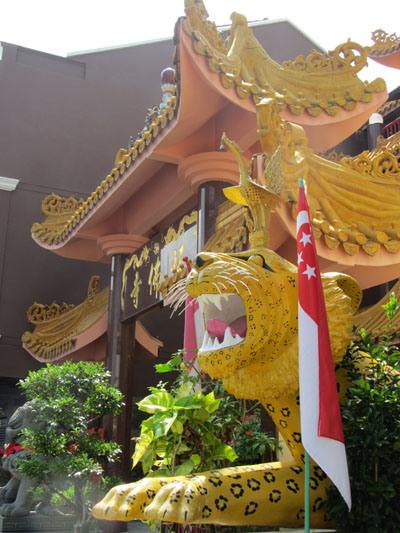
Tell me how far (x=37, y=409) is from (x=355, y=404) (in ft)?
11.9

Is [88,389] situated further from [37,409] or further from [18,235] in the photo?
[18,235]

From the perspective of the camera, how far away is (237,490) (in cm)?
250

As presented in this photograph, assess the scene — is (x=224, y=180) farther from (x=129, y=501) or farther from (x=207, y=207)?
(x=129, y=501)

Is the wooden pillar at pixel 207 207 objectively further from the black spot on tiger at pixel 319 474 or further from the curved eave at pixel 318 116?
the black spot on tiger at pixel 319 474

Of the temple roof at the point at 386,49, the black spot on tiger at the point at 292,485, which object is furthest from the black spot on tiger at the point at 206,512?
the temple roof at the point at 386,49

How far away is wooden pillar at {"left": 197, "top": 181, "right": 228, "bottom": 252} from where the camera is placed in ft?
18.1

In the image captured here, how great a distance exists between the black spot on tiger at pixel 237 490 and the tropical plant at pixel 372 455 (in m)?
0.36

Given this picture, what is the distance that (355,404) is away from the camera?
2.62 m

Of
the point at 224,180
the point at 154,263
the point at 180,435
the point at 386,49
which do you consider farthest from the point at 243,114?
the point at 386,49

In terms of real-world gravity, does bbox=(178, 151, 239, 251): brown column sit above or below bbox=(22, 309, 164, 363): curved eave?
above

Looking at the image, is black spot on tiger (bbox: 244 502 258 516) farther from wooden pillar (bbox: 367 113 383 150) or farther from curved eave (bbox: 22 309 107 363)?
wooden pillar (bbox: 367 113 383 150)

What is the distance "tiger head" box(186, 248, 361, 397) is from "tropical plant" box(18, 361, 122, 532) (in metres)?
2.86

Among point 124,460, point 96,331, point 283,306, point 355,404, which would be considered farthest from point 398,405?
point 96,331

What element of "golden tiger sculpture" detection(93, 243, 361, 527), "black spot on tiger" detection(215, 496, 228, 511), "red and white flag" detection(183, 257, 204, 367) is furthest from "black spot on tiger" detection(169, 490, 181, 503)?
"red and white flag" detection(183, 257, 204, 367)
